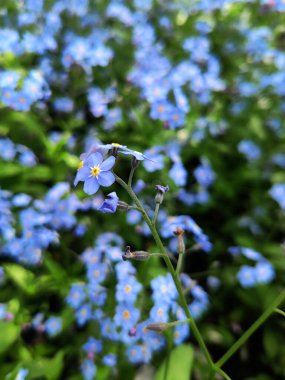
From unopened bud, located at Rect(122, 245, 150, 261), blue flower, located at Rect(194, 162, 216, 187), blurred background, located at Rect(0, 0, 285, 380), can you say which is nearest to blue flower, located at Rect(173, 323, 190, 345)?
blurred background, located at Rect(0, 0, 285, 380)

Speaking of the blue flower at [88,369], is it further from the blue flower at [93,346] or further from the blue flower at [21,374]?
the blue flower at [21,374]

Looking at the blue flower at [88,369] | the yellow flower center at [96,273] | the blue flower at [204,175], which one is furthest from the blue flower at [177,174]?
the blue flower at [88,369]

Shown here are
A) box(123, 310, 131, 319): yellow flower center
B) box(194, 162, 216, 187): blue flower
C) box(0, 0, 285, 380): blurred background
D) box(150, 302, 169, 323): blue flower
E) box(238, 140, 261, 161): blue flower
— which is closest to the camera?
box(150, 302, 169, 323): blue flower

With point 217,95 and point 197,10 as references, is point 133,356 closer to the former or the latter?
point 217,95

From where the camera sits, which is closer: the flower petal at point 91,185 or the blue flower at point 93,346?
the flower petal at point 91,185

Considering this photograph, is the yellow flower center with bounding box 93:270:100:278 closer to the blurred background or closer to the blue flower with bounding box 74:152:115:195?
the blurred background

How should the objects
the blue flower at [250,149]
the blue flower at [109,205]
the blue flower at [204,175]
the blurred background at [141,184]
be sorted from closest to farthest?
the blue flower at [109,205] → the blurred background at [141,184] → the blue flower at [204,175] → the blue flower at [250,149]

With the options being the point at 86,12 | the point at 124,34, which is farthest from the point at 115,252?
the point at 86,12
